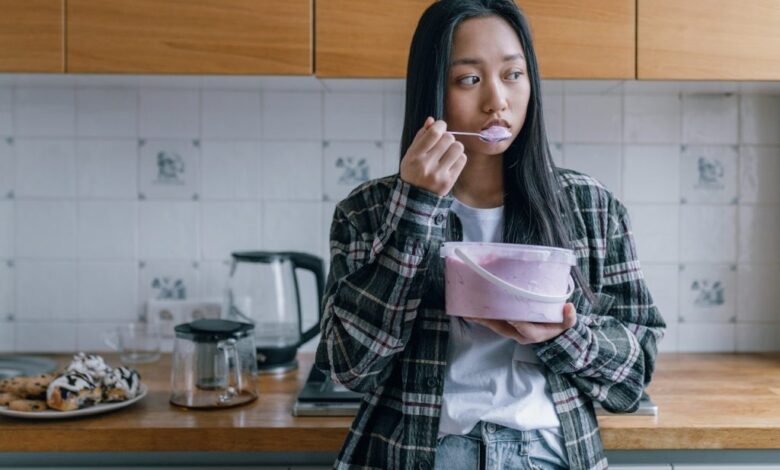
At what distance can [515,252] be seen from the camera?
2.82ft

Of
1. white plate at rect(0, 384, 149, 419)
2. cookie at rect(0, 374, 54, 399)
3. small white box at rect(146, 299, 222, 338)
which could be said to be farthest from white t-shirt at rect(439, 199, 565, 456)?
small white box at rect(146, 299, 222, 338)

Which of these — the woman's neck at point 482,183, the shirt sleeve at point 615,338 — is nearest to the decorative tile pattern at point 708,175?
the shirt sleeve at point 615,338

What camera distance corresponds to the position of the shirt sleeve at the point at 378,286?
0.90 m

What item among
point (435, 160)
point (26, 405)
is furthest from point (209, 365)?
point (435, 160)

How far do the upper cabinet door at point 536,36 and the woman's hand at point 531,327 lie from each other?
0.65 metres

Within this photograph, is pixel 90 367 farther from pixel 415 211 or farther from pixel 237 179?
pixel 415 211

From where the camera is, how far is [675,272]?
1753 millimetres

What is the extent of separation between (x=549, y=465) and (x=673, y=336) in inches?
35.4

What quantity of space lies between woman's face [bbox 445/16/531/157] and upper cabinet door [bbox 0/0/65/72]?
841 millimetres

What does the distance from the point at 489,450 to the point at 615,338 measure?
0.23m

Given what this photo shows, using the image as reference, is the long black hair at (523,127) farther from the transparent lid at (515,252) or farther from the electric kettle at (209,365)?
the electric kettle at (209,365)

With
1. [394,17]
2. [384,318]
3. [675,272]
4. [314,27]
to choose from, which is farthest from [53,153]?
[675,272]

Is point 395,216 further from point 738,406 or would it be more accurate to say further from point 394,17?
point 738,406

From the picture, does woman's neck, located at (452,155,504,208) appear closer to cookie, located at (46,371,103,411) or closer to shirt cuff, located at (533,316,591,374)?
shirt cuff, located at (533,316,591,374)
